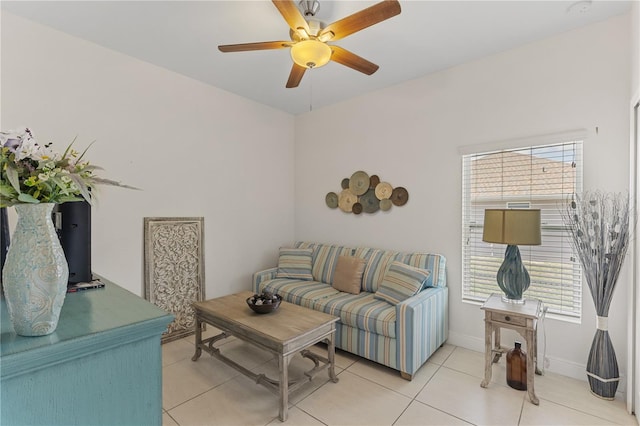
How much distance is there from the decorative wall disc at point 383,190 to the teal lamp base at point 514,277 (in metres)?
1.43

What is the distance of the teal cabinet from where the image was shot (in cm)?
70

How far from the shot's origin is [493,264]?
9.62 feet

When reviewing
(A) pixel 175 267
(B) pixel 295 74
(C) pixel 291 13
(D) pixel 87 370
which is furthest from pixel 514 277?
(A) pixel 175 267

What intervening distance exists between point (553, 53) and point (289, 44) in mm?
2271

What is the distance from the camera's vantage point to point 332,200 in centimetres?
416

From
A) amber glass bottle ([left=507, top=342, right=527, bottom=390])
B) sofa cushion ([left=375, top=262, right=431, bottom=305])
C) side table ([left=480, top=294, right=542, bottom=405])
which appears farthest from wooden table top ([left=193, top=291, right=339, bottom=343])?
amber glass bottle ([left=507, top=342, right=527, bottom=390])

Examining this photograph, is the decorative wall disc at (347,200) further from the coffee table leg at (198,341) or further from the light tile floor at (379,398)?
the coffee table leg at (198,341)

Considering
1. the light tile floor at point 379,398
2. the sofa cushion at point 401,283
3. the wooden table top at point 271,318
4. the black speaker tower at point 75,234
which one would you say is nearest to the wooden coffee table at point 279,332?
the wooden table top at point 271,318

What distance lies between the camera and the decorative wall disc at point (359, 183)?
3.80m

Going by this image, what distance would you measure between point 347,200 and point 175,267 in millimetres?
2169

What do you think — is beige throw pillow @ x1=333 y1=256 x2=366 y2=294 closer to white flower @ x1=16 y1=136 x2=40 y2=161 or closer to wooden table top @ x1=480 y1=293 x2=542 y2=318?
wooden table top @ x1=480 y1=293 x2=542 y2=318

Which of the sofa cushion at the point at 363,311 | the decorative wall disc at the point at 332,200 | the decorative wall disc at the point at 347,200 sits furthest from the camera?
the decorative wall disc at the point at 332,200

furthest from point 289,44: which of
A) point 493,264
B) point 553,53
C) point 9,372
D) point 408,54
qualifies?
point 493,264

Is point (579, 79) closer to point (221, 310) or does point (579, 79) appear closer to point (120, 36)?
point (221, 310)
